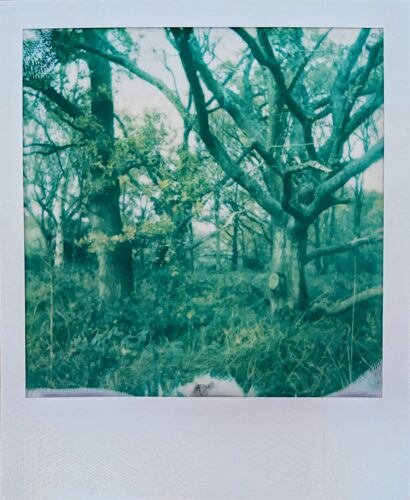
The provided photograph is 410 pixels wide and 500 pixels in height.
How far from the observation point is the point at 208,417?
84.4 inches

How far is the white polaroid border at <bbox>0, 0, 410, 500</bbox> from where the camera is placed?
7.00 feet

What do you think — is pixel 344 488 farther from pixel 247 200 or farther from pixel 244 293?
pixel 247 200

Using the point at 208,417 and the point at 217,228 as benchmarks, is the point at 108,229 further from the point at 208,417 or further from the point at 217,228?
the point at 208,417

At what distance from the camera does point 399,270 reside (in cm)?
215

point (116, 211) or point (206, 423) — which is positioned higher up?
point (116, 211)

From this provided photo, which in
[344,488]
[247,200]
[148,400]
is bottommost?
[344,488]

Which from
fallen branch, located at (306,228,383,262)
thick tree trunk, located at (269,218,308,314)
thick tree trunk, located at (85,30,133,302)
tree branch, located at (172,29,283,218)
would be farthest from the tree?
fallen branch, located at (306,228,383,262)

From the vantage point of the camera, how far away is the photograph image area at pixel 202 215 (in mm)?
2148

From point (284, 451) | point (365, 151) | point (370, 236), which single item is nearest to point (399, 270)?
point (370, 236)

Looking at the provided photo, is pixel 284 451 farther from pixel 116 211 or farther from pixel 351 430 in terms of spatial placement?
pixel 116 211

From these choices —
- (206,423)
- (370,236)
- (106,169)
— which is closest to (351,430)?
(206,423)

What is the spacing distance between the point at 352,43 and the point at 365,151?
0.39 metres

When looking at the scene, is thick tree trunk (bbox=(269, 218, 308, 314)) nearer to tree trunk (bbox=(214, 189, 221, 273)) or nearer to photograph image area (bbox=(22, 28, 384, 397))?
photograph image area (bbox=(22, 28, 384, 397))

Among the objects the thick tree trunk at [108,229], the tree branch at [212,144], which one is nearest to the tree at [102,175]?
the thick tree trunk at [108,229]
